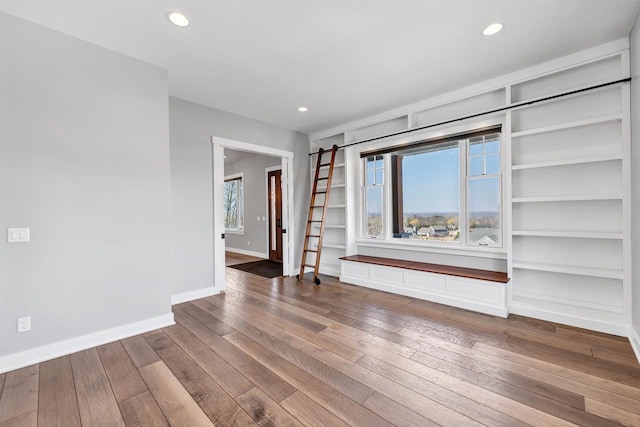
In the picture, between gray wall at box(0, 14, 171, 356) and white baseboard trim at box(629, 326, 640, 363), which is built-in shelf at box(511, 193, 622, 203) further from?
gray wall at box(0, 14, 171, 356)

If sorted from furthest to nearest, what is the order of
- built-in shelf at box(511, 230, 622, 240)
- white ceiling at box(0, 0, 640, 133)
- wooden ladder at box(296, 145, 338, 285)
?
wooden ladder at box(296, 145, 338, 285), built-in shelf at box(511, 230, 622, 240), white ceiling at box(0, 0, 640, 133)

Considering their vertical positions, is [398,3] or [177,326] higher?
[398,3]

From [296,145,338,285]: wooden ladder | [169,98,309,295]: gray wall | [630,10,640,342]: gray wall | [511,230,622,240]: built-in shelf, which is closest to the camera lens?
[630,10,640,342]: gray wall

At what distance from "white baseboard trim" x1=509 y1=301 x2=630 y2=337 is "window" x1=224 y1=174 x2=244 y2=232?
6.85m

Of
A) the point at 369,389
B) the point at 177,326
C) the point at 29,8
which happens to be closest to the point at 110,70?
the point at 29,8

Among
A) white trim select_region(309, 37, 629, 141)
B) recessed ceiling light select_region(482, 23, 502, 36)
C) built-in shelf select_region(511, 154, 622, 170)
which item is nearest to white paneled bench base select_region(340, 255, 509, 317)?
built-in shelf select_region(511, 154, 622, 170)

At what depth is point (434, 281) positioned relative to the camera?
3670mm

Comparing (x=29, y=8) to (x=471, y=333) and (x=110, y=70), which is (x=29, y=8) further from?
(x=471, y=333)

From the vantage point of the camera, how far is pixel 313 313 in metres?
3.33

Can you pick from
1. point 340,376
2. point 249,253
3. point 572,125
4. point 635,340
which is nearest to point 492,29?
point 572,125

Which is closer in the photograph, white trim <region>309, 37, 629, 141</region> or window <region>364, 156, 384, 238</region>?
white trim <region>309, 37, 629, 141</region>

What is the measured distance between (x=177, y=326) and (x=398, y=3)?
3.65 m

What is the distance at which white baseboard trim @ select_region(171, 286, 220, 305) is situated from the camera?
3716 mm

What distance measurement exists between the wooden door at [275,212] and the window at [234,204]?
4.76 ft
